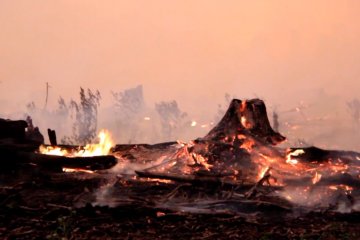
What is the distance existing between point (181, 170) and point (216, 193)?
1599 mm

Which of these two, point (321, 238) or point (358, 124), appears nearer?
point (321, 238)

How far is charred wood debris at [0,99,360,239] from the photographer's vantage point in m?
6.02

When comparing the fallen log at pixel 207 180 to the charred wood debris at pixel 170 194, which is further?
the fallen log at pixel 207 180

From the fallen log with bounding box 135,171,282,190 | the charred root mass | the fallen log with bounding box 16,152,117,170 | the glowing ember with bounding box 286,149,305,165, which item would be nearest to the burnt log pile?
the fallen log with bounding box 16,152,117,170

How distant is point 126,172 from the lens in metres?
10.0

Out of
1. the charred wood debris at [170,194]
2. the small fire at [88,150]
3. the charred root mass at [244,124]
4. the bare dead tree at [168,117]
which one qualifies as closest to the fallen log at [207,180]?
the charred wood debris at [170,194]

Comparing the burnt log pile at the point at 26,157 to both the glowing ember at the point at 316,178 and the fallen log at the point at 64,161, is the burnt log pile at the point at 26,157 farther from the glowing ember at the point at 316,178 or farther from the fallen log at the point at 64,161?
the glowing ember at the point at 316,178

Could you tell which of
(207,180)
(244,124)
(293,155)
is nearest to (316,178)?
(293,155)

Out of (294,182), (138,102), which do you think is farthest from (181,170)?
(138,102)

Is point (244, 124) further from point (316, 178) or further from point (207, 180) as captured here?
point (207, 180)

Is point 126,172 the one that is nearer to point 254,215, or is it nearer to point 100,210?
point 100,210

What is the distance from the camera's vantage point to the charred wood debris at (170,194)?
602 cm

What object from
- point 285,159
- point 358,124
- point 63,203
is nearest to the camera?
point 63,203

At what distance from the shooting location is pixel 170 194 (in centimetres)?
807
